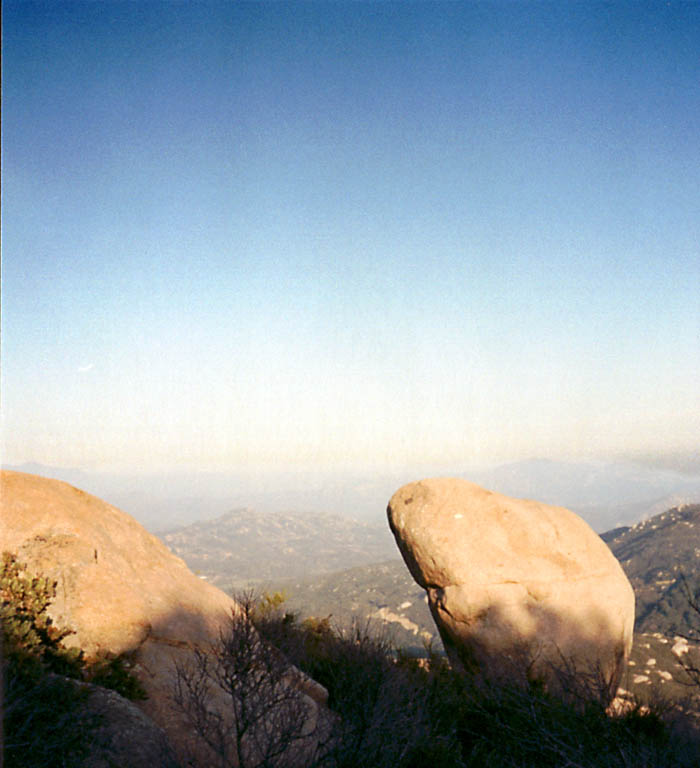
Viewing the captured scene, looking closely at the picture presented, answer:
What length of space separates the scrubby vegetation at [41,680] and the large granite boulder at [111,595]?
0.78 feet

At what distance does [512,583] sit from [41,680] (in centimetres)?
967

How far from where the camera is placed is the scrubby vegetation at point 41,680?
497 cm

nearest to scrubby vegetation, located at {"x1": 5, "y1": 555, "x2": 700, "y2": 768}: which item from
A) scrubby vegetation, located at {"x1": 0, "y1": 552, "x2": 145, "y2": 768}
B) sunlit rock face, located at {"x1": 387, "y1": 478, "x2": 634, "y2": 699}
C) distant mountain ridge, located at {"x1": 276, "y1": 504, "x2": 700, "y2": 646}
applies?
scrubby vegetation, located at {"x1": 0, "y1": 552, "x2": 145, "y2": 768}

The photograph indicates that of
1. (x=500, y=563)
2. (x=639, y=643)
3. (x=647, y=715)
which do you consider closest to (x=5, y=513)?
(x=500, y=563)

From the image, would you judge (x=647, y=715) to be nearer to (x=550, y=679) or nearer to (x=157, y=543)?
(x=550, y=679)

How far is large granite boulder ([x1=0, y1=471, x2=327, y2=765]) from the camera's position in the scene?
24.7ft

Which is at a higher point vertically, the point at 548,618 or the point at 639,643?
the point at 548,618

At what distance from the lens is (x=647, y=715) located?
9719 mm

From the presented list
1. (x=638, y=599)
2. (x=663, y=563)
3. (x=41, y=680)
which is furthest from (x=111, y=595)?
(x=663, y=563)

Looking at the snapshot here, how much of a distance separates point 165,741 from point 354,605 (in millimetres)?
45321

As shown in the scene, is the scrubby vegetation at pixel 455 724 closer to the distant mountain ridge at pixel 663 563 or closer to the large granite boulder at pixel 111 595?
the large granite boulder at pixel 111 595

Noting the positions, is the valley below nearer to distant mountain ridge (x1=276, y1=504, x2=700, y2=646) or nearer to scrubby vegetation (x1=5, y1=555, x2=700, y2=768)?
distant mountain ridge (x1=276, y1=504, x2=700, y2=646)

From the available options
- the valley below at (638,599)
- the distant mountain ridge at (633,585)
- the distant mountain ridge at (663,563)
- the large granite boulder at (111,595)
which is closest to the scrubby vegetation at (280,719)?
the large granite boulder at (111,595)

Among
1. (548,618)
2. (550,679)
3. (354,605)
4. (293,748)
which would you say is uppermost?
(293,748)
